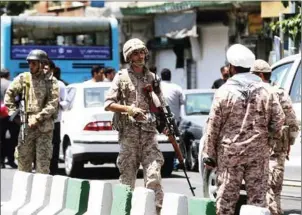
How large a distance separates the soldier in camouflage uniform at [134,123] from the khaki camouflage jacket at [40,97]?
2139 millimetres

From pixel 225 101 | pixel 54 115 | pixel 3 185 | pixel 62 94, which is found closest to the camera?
pixel 225 101

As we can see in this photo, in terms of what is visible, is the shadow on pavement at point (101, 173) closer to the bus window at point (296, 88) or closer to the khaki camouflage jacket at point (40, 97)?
the bus window at point (296, 88)

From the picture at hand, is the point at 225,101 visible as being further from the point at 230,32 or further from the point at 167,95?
the point at 230,32

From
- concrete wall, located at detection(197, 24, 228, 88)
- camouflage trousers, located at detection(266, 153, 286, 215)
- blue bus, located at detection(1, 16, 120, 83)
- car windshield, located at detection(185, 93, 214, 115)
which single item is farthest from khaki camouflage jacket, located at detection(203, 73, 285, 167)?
concrete wall, located at detection(197, 24, 228, 88)

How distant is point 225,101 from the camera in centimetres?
795

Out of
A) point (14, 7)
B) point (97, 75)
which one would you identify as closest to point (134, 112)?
point (97, 75)

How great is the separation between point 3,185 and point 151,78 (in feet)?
20.7

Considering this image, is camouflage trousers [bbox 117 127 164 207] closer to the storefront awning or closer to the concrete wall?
the storefront awning

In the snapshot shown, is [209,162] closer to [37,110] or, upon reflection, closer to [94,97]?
[37,110]

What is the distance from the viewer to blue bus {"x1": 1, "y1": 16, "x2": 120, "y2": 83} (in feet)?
89.8

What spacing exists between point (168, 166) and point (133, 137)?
6.89 metres

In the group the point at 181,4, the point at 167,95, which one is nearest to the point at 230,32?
the point at 181,4

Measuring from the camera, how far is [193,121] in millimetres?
17859

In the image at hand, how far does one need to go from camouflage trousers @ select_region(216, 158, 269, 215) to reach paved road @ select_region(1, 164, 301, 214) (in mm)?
3403
